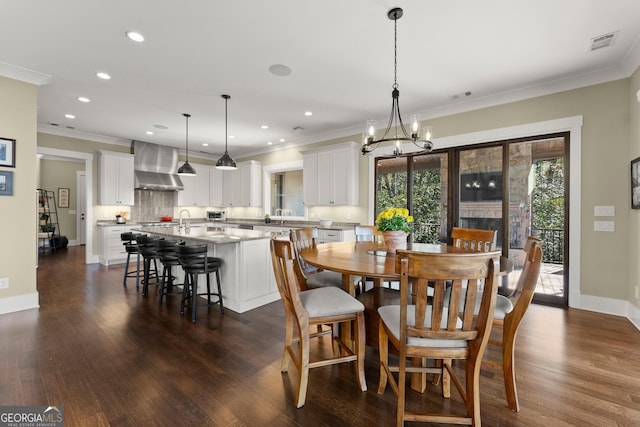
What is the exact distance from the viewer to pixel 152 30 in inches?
104

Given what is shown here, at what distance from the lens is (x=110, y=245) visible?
6.09m

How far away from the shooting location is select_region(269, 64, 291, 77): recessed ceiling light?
328 centimetres

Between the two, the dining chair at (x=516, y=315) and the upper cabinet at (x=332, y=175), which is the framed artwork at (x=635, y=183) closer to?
the dining chair at (x=516, y=315)

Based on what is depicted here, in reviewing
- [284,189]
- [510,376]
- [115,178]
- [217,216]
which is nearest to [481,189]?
[510,376]

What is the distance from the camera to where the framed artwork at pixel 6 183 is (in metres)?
3.29

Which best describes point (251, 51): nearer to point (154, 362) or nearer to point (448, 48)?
point (448, 48)

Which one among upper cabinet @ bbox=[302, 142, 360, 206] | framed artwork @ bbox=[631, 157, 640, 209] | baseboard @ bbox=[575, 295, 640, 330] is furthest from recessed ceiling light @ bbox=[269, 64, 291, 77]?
baseboard @ bbox=[575, 295, 640, 330]

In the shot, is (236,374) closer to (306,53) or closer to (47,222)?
(306,53)

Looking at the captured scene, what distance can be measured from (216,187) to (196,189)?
56 centimetres

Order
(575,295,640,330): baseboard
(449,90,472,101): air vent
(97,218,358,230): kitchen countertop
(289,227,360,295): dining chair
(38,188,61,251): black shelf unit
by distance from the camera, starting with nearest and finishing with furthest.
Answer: (289,227,360,295): dining chair
(575,295,640,330): baseboard
(449,90,472,101): air vent
(97,218,358,230): kitchen countertop
(38,188,61,251): black shelf unit

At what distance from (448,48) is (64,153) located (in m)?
7.26

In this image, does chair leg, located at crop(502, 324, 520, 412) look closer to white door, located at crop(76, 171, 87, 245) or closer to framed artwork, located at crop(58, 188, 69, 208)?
white door, located at crop(76, 171, 87, 245)

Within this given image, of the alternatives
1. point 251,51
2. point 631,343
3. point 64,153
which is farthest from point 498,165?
point 64,153

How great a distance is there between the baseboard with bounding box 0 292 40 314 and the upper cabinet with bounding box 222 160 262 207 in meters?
4.58
